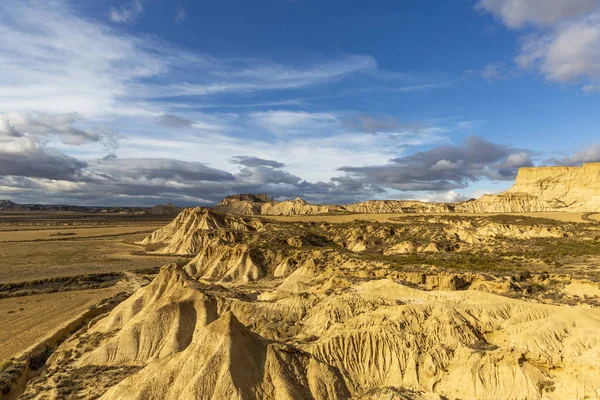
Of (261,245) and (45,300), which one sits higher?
(261,245)

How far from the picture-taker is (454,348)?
2006 cm

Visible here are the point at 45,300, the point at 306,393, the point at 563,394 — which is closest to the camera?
the point at 563,394

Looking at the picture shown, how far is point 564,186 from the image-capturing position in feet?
422

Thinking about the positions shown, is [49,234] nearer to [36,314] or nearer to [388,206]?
[36,314]

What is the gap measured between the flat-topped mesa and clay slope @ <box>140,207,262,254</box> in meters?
98.3

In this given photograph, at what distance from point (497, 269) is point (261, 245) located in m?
33.5

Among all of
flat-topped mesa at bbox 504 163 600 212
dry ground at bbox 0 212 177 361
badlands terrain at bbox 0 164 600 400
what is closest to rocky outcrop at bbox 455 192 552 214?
flat-topped mesa at bbox 504 163 600 212

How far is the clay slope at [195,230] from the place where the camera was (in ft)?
265

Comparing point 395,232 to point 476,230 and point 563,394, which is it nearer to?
point 476,230

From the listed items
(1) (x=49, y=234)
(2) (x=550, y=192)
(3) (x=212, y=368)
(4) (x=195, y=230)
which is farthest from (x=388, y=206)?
(3) (x=212, y=368)

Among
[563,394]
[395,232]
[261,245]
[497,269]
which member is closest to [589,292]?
[497,269]

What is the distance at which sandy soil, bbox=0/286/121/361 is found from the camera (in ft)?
96.3

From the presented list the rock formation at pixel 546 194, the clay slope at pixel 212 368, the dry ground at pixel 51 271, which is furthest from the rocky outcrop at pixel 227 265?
the rock formation at pixel 546 194

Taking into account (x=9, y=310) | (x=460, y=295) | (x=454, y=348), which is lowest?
(x=9, y=310)
